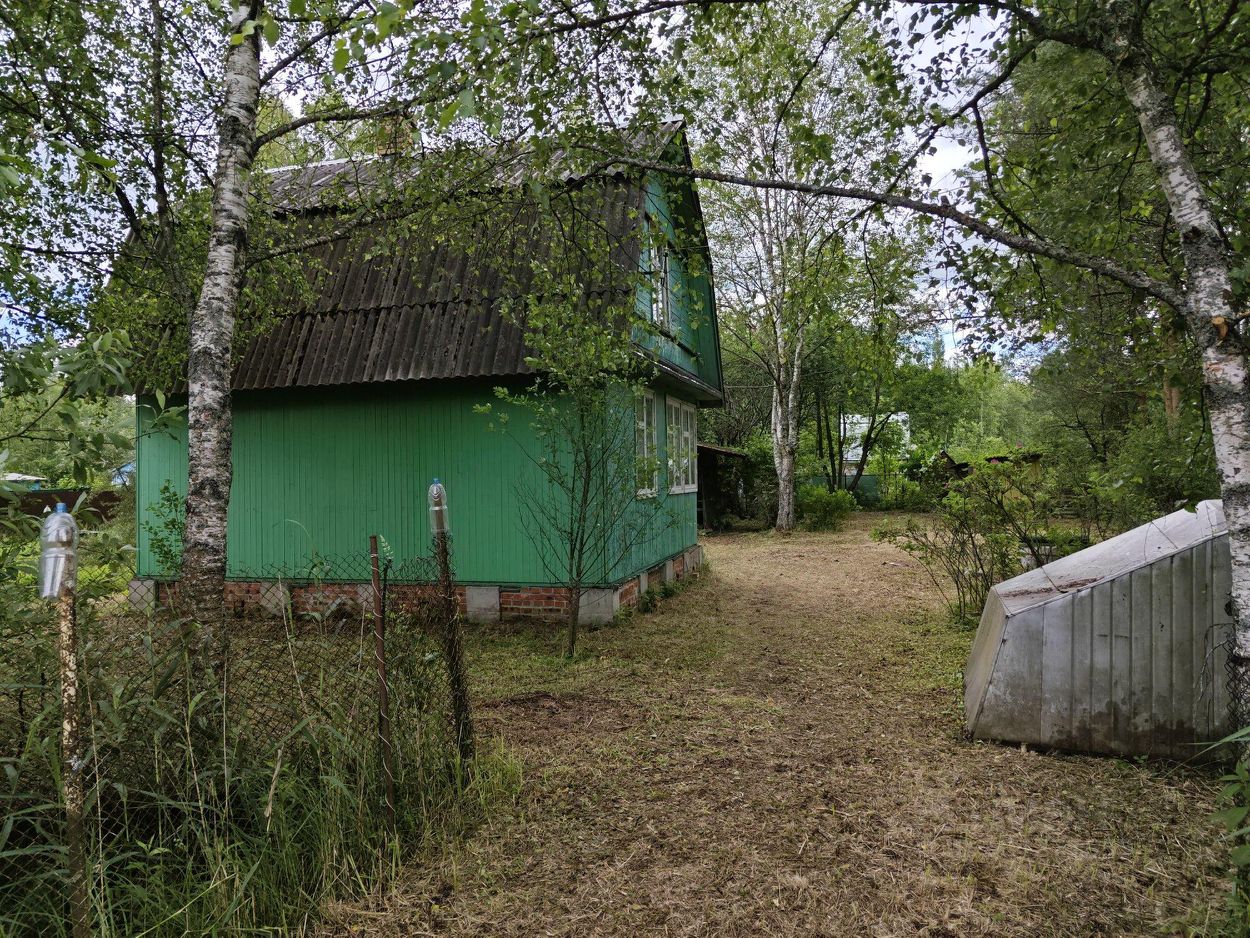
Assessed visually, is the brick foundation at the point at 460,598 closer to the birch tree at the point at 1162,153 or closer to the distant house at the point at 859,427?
the birch tree at the point at 1162,153

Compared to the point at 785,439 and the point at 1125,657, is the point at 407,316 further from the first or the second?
the point at 785,439

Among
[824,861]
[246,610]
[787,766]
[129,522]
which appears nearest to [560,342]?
[787,766]

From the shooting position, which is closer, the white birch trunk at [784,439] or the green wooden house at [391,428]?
the green wooden house at [391,428]

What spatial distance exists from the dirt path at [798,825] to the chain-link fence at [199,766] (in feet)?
1.27

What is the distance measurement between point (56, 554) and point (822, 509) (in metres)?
20.3

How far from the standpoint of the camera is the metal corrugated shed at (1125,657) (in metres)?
4.09

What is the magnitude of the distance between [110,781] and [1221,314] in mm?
4821

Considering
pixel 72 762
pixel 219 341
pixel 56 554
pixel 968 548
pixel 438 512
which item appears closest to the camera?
pixel 56 554

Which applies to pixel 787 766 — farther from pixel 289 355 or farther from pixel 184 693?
pixel 289 355

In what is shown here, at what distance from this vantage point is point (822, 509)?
20859 millimetres

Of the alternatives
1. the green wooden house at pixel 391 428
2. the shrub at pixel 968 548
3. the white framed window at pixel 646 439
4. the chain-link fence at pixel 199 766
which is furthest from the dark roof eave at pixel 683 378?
the chain-link fence at pixel 199 766

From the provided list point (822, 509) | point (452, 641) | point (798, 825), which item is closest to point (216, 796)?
point (452, 641)

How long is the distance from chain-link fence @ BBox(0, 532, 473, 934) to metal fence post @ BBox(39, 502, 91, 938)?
0.01m

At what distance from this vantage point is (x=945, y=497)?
8.31 meters
